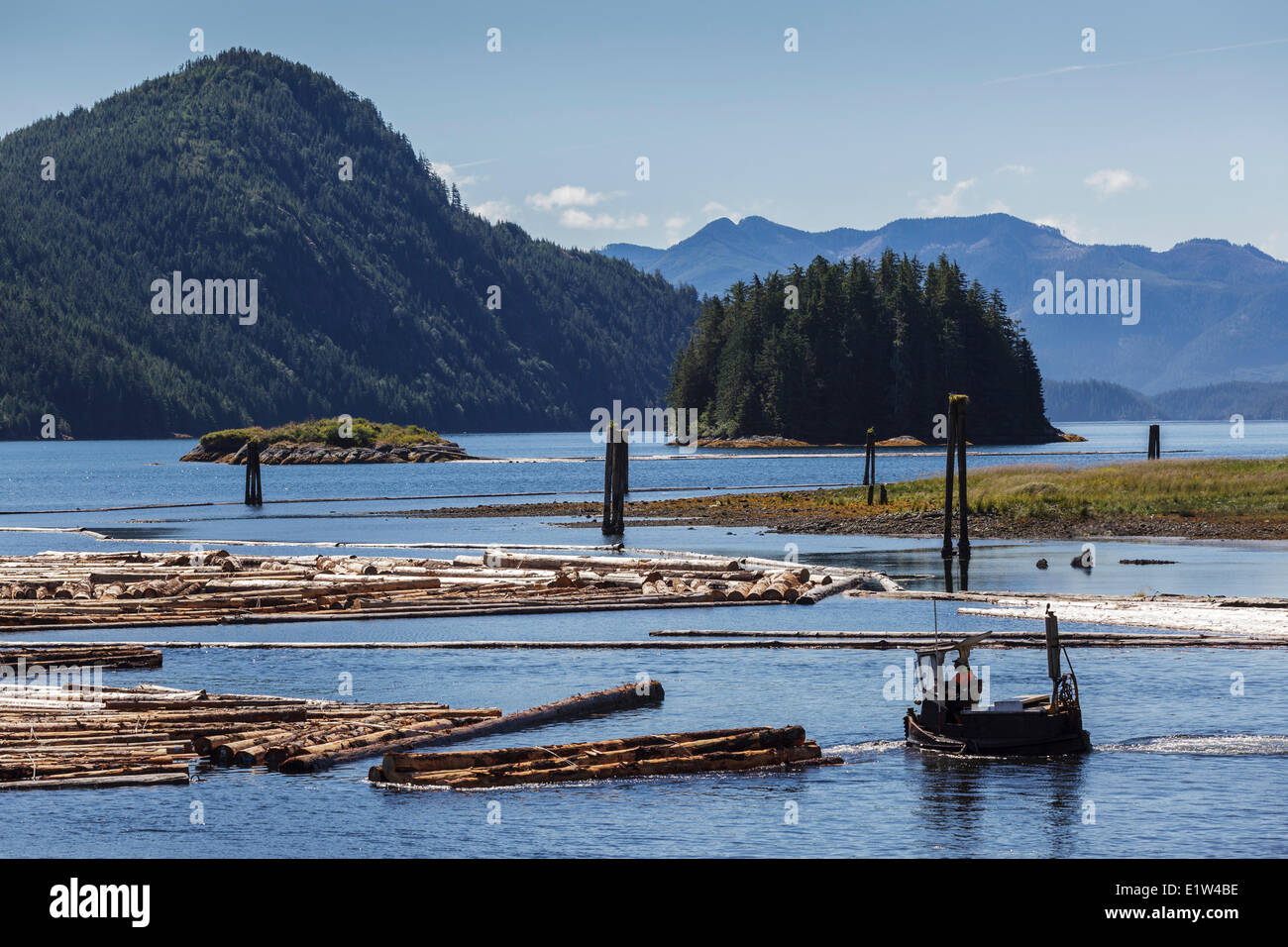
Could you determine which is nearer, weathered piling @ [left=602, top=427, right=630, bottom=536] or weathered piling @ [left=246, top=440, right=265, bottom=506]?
weathered piling @ [left=602, top=427, right=630, bottom=536]

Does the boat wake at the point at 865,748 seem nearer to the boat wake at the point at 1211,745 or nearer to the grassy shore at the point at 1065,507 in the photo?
the boat wake at the point at 1211,745

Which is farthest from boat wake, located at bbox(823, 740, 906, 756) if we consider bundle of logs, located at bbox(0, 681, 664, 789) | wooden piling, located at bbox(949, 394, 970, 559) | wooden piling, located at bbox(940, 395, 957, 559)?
wooden piling, located at bbox(940, 395, 957, 559)

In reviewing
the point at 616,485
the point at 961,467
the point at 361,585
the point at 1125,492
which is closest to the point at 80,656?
Result: the point at 361,585

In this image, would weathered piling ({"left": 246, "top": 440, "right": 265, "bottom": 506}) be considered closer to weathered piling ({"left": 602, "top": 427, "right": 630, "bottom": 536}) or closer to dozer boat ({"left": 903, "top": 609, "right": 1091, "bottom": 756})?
weathered piling ({"left": 602, "top": 427, "right": 630, "bottom": 536})

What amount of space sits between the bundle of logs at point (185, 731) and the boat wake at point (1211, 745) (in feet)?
33.2

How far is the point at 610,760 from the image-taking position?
2411cm

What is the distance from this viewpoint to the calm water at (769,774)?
69.7 ft

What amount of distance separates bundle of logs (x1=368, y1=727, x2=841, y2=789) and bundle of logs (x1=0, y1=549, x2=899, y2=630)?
702 inches

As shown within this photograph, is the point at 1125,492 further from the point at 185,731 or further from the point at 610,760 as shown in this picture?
the point at 185,731

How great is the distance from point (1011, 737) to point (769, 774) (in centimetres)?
428

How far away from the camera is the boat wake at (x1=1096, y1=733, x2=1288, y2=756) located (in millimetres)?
26484

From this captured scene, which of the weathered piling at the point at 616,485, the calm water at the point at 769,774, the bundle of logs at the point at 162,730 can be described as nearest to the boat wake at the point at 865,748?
the calm water at the point at 769,774

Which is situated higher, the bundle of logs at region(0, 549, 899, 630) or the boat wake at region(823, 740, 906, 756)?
the bundle of logs at region(0, 549, 899, 630)
